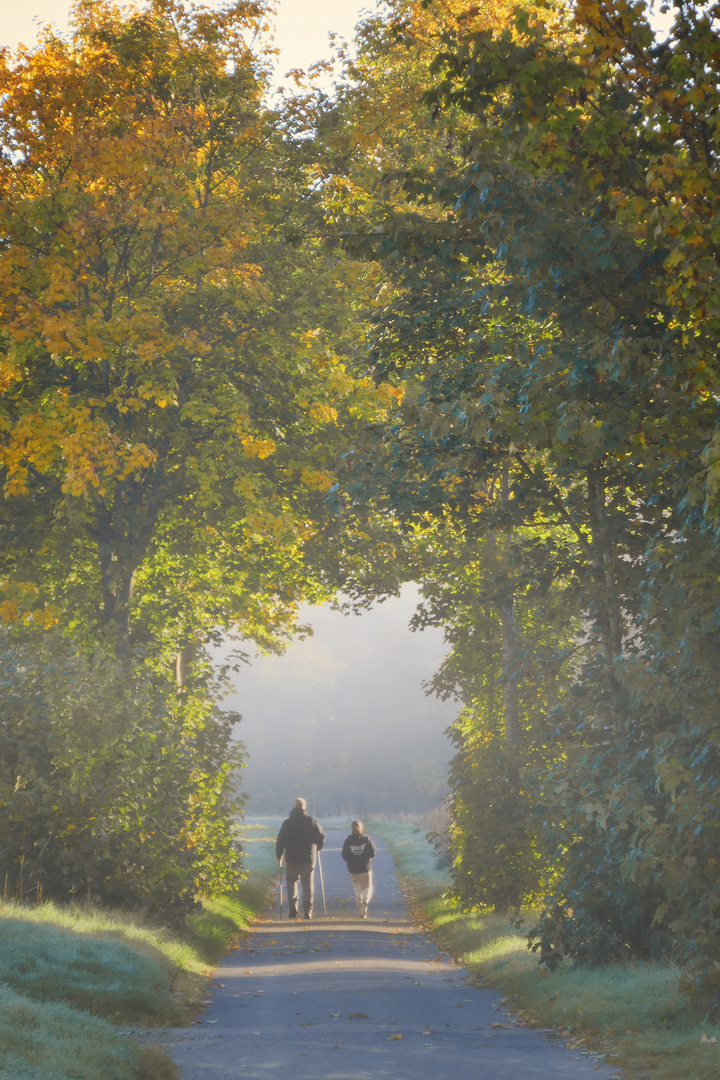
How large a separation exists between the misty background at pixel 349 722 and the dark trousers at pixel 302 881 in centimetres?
6175

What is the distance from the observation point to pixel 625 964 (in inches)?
404

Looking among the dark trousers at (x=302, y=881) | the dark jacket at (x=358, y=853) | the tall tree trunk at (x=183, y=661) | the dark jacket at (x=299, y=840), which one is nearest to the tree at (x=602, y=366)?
the dark jacket at (x=299, y=840)

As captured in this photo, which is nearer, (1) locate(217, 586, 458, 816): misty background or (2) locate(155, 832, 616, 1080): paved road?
(2) locate(155, 832, 616, 1080): paved road

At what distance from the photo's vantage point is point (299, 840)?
60.3 ft

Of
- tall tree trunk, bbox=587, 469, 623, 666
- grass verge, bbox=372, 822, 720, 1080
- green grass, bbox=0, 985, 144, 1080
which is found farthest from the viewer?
tall tree trunk, bbox=587, 469, 623, 666

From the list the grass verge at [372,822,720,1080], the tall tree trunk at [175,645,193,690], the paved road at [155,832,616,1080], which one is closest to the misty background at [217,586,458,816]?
the tall tree trunk at [175,645,193,690]

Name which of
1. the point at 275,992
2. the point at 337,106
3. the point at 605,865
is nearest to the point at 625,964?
the point at 605,865

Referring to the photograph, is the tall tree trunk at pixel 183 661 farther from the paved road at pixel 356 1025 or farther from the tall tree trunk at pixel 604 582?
the tall tree trunk at pixel 604 582

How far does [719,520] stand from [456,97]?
4.19 meters

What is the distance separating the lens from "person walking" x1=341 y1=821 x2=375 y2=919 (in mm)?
19188

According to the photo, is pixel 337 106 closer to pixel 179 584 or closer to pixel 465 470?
pixel 465 470

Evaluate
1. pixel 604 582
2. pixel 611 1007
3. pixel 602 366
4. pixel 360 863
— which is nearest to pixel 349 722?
pixel 360 863

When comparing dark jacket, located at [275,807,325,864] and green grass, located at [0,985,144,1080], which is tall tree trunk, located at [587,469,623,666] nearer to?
green grass, located at [0,985,144,1080]

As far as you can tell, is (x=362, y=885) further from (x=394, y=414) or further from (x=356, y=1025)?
(x=356, y=1025)
